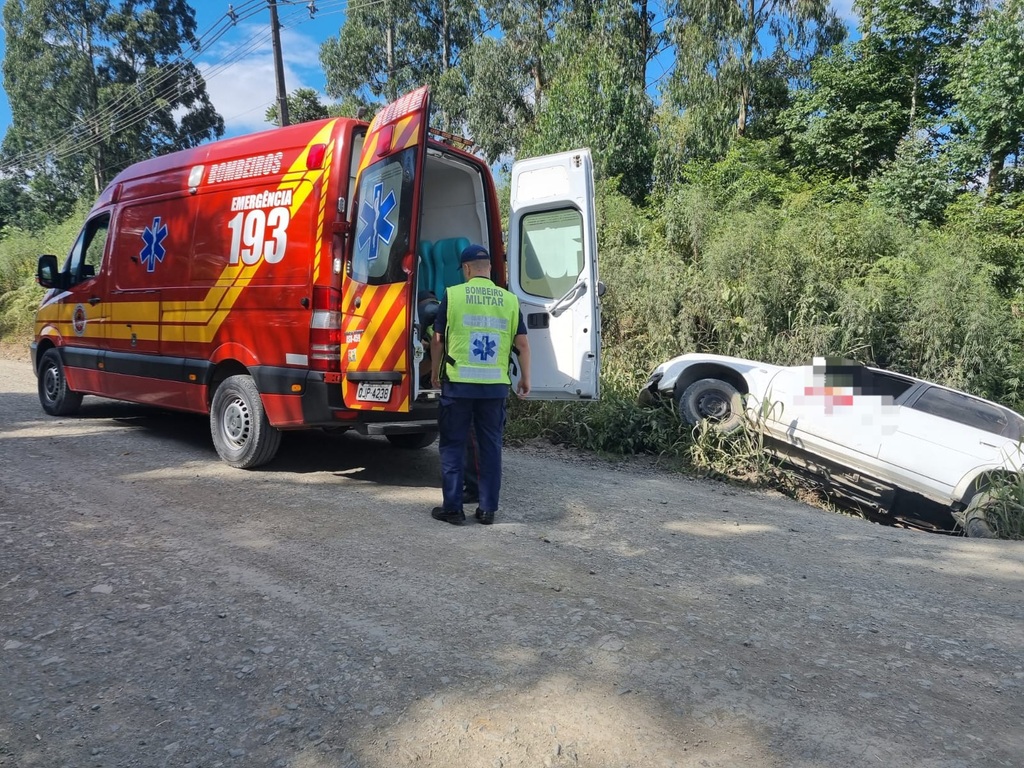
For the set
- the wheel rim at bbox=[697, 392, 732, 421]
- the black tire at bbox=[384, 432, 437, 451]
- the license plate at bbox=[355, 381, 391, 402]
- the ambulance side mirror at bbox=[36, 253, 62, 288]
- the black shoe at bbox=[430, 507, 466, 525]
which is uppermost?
the ambulance side mirror at bbox=[36, 253, 62, 288]

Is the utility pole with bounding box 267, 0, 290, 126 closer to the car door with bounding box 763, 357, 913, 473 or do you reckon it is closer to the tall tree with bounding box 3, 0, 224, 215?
the car door with bounding box 763, 357, 913, 473

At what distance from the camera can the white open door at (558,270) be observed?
617 centimetres

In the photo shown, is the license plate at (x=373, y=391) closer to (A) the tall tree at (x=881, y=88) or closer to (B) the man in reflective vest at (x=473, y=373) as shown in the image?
(B) the man in reflective vest at (x=473, y=373)

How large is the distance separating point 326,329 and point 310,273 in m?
0.43

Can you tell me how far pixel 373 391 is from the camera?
5.02 meters

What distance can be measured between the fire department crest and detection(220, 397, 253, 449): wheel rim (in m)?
2.66

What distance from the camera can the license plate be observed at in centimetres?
497

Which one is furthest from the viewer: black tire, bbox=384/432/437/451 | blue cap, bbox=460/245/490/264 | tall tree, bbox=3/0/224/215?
tall tree, bbox=3/0/224/215

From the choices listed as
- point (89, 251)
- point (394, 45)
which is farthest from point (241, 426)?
point (394, 45)

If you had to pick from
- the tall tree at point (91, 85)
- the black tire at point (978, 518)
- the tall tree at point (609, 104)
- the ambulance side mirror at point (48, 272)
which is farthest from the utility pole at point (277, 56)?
the tall tree at point (91, 85)

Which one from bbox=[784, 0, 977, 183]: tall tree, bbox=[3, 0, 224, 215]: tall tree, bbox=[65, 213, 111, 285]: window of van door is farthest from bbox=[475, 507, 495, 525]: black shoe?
bbox=[3, 0, 224, 215]: tall tree

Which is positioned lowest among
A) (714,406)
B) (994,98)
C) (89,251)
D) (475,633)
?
(475,633)

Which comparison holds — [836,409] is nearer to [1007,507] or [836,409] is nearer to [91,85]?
[1007,507]

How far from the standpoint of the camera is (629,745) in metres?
2.33
